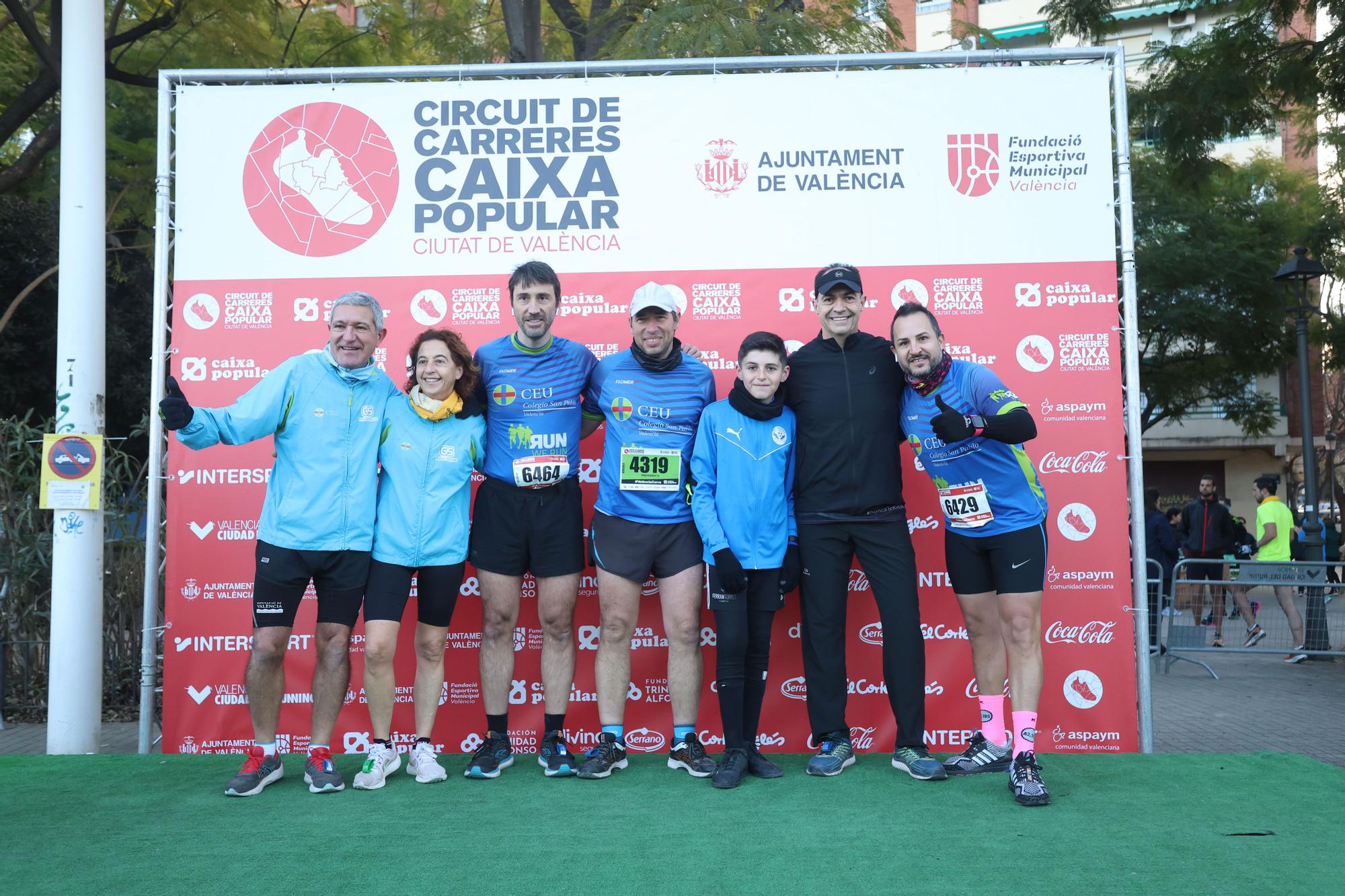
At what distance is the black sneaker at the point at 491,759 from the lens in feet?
14.6

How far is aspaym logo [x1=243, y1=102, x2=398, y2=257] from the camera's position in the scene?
5.41 m

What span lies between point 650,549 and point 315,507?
4.73 feet

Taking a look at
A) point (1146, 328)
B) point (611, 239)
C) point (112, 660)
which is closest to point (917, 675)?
point (611, 239)

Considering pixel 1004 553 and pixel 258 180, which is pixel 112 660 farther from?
pixel 1004 553

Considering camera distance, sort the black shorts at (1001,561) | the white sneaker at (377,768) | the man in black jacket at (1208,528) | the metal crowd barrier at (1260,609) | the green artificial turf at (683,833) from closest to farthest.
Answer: the green artificial turf at (683,833)
the white sneaker at (377,768)
the black shorts at (1001,561)
the metal crowd barrier at (1260,609)
the man in black jacket at (1208,528)

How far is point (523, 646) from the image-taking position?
5277 millimetres

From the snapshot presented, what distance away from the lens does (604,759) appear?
4469mm

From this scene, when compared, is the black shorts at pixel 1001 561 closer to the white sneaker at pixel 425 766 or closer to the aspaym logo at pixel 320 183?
the white sneaker at pixel 425 766

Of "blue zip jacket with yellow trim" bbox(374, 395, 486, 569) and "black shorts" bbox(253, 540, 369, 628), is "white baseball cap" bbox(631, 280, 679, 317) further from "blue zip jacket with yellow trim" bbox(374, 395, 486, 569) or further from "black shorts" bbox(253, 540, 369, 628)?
"black shorts" bbox(253, 540, 369, 628)

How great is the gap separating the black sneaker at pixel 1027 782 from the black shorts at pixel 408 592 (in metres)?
2.44

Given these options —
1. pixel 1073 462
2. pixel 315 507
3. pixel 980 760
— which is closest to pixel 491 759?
pixel 315 507

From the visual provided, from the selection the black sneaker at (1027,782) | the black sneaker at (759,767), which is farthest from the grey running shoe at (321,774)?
the black sneaker at (1027,782)

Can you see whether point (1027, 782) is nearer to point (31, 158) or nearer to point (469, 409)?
point (469, 409)

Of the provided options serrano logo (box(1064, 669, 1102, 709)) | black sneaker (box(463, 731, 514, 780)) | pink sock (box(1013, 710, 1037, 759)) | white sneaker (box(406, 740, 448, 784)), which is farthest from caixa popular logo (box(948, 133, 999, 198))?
white sneaker (box(406, 740, 448, 784))
